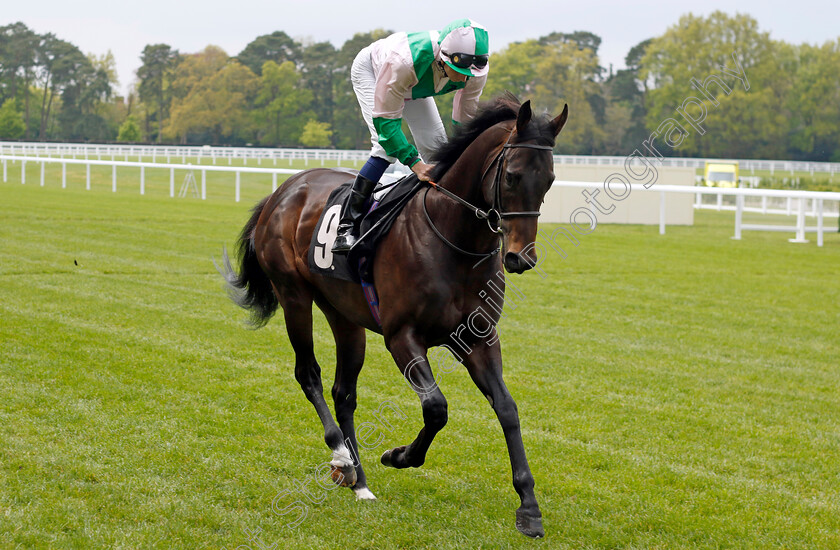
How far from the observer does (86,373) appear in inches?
215

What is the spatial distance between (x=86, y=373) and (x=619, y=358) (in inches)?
150

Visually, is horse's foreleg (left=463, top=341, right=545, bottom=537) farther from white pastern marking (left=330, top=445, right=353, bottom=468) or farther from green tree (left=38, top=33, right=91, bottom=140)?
green tree (left=38, top=33, right=91, bottom=140)

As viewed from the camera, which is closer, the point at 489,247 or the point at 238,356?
the point at 489,247

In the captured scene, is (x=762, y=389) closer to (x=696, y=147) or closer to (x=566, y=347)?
(x=566, y=347)

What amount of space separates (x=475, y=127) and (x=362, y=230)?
2.24 feet

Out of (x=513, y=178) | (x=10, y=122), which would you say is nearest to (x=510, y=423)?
(x=513, y=178)

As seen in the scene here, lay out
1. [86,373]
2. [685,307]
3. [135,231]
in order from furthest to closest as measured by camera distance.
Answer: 1. [135,231]
2. [685,307]
3. [86,373]

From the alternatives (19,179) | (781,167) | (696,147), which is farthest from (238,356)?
(696,147)

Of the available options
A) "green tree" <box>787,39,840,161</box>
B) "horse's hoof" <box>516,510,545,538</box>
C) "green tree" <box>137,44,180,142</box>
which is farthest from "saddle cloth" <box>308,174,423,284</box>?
"green tree" <box>137,44,180,142</box>

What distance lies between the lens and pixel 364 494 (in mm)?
3869

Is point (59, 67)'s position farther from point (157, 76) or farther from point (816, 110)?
point (816, 110)

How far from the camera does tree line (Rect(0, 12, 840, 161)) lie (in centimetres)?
5416

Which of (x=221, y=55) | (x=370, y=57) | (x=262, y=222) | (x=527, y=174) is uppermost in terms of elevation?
(x=221, y=55)

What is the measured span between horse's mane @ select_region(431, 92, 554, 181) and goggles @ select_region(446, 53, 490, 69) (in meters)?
0.17
